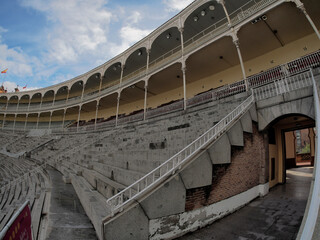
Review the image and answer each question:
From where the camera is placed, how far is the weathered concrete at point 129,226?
282cm

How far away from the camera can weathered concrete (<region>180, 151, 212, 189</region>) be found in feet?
12.3

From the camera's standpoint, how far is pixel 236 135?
5.39 m

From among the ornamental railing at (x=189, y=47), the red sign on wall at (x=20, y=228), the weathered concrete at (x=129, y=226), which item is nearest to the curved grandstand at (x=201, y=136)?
the weathered concrete at (x=129, y=226)

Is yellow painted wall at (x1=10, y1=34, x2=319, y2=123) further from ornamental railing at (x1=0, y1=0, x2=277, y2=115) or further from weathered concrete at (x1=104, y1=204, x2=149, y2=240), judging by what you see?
weathered concrete at (x1=104, y1=204, x2=149, y2=240)

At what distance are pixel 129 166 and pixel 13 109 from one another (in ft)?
136

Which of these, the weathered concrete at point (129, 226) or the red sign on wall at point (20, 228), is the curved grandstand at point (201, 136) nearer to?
the weathered concrete at point (129, 226)

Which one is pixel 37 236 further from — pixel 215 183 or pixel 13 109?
pixel 13 109

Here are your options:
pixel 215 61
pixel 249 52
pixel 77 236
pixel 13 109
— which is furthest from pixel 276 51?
pixel 13 109

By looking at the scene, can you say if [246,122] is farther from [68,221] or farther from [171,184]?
[68,221]

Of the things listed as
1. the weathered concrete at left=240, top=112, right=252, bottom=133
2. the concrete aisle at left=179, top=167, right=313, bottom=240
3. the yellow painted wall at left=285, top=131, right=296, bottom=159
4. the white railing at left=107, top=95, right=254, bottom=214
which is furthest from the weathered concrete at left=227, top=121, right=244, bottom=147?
the yellow painted wall at left=285, top=131, right=296, bottom=159

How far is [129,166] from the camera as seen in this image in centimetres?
600

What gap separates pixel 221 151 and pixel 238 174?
4.49ft

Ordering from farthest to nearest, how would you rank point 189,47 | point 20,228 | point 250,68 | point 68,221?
point 189,47 → point 250,68 → point 68,221 → point 20,228

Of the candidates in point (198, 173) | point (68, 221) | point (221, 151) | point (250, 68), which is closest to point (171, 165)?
point (198, 173)
